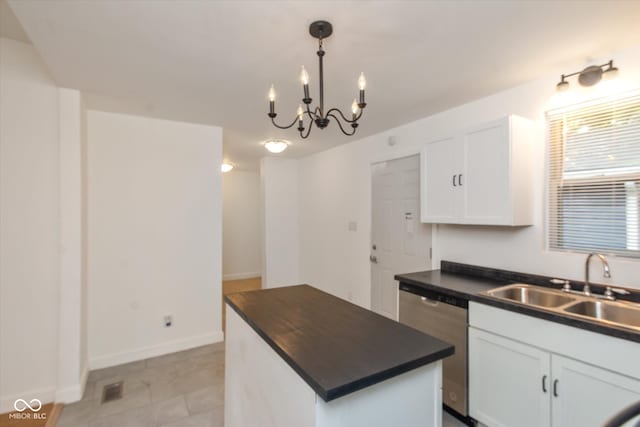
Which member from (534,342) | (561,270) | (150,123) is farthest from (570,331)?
(150,123)

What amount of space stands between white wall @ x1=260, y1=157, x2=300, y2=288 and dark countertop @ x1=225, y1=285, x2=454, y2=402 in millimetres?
3414

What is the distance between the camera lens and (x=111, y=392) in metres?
2.52

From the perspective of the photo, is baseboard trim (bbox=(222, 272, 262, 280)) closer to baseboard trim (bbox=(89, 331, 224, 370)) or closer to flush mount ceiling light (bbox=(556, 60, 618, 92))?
baseboard trim (bbox=(89, 331, 224, 370))

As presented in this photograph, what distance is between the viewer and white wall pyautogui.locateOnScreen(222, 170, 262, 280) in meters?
6.66

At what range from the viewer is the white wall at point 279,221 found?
5.22 metres

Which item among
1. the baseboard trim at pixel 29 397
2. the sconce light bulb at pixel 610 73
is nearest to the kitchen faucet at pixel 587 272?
the sconce light bulb at pixel 610 73

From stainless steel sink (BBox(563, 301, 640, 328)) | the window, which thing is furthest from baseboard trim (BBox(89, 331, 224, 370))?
the window

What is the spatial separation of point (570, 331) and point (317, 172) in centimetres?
390

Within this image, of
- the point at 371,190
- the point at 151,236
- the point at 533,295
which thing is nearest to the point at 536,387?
the point at 533,295

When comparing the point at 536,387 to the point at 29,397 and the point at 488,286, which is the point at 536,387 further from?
the point at 29,397

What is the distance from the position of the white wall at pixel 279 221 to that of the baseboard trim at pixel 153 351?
1.78 m

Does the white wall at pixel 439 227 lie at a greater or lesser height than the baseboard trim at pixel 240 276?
greater

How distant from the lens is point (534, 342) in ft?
5.53

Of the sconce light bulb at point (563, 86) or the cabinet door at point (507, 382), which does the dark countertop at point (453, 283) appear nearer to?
the cabinet door at point (507, 382)
